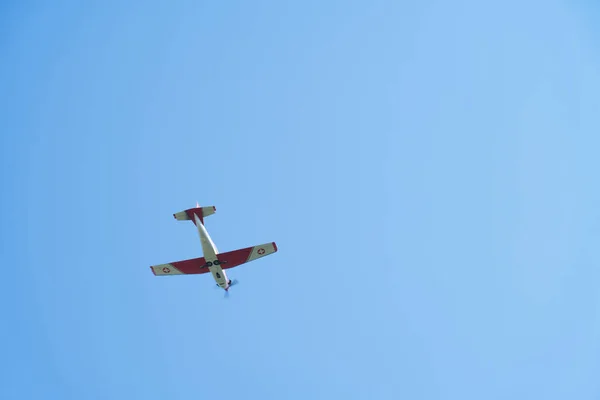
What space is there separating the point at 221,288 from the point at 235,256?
321 cm

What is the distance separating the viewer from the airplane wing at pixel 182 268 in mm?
42344

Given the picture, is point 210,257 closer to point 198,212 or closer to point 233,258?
point 233,258

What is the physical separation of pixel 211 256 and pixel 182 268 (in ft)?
14.7

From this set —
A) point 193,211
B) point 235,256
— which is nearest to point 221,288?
point 235,256

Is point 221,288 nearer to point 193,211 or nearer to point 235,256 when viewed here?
point 235,256

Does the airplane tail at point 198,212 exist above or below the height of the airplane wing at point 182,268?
above

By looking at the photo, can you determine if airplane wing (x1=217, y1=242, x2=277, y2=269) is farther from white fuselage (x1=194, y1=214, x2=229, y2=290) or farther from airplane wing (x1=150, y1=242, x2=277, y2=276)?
white fuselage (x1=194, y1=214, x2=229, y2=290)

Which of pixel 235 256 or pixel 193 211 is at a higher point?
pixel 193 211

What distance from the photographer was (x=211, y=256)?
40375mm

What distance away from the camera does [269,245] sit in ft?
138

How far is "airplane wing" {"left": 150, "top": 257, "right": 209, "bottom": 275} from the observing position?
42344 mm

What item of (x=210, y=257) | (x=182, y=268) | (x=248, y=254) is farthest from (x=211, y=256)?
(x=182, y=268)

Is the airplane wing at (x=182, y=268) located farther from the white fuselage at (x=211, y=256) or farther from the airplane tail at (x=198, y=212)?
the airplane tail at (x=198, y=212)

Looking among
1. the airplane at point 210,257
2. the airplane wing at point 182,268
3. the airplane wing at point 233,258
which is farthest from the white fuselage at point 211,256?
the airplane wing at point 182,268
